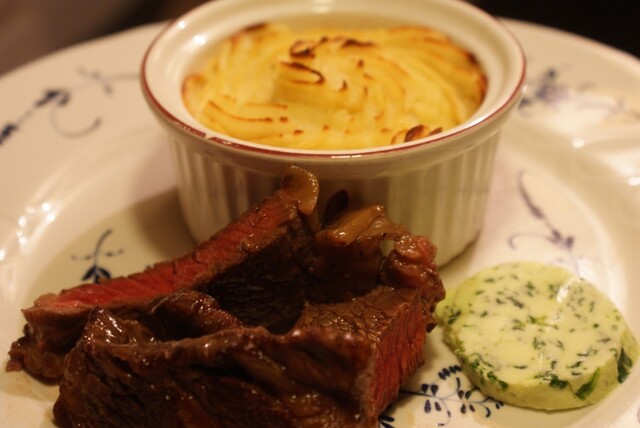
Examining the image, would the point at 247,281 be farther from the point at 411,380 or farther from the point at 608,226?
the point at 608,226

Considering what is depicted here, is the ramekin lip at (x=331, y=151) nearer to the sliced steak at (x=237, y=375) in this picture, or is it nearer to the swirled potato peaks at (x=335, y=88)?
the swirled potato peaks at (x=335, y=88)

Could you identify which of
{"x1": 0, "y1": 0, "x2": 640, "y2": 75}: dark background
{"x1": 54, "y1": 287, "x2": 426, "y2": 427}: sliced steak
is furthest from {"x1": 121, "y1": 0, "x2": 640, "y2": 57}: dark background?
{"x1": 54, "y1": 287, "x2": 426, "y2": 427}: sliced steak

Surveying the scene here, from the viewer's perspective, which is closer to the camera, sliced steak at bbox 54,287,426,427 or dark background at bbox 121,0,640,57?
sliced steak at bbox 54,287,426,427

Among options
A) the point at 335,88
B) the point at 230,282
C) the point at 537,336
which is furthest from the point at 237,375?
the point at 335,88

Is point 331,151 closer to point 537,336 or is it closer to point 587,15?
point 537,336

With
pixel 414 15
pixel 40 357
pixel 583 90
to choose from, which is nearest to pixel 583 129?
pixel 583 90

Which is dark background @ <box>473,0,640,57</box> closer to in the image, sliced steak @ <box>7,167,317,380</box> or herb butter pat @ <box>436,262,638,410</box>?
herb butter pat @ <box>436,262,638,410</box>

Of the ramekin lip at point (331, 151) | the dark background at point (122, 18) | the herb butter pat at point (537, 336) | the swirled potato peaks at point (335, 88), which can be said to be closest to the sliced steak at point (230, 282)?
the ramekin lip at point (331, 151)
